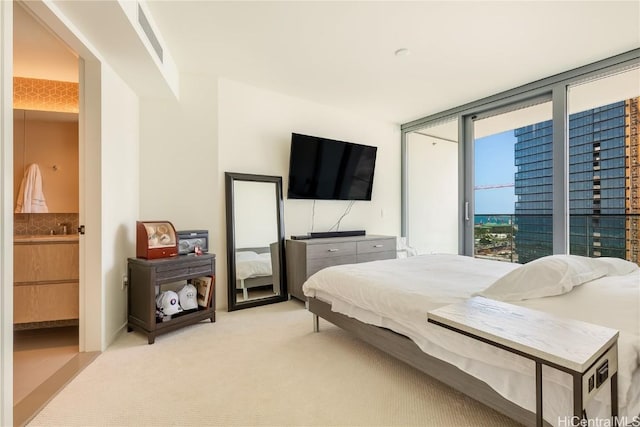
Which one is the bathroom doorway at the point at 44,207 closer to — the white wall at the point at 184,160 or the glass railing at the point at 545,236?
the white wall at the point at 184,160

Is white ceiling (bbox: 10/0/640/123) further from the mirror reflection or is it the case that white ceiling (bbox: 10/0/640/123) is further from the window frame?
the mirror reflection

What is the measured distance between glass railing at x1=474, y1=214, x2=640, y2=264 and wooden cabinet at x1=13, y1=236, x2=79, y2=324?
490cm

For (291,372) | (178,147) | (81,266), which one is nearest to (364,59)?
(178,147)

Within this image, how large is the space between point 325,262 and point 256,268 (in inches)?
34.5

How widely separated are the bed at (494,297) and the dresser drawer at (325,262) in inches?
39.4

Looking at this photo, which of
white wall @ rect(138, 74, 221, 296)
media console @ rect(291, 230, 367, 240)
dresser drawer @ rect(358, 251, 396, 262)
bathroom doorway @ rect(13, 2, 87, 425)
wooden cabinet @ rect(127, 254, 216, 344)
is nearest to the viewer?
bathroom doorway @ rect(13, 2, 87, 425)

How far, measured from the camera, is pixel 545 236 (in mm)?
3555

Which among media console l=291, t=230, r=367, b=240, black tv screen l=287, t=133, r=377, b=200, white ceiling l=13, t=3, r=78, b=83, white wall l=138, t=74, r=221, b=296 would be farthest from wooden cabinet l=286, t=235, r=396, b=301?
white ceiling l=13, t=3, r=78, b=83

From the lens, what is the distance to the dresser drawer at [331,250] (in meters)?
3.56

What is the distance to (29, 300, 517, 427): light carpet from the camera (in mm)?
1604

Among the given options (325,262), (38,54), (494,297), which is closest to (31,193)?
(38,54)

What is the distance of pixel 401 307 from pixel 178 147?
2.93 m

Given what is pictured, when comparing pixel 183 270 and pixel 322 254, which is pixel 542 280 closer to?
pixel 322 254

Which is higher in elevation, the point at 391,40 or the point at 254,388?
the point at 391,40
